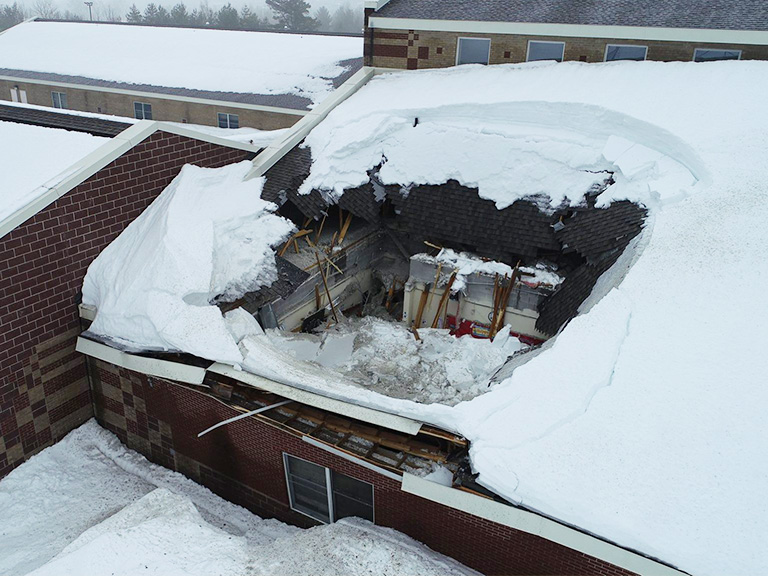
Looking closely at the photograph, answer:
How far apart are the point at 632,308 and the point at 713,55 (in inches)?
418

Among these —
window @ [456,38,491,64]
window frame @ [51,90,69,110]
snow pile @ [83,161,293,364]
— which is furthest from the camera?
window frame @ [51,90,69,110]

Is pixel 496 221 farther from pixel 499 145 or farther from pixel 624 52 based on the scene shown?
pixel 624 52

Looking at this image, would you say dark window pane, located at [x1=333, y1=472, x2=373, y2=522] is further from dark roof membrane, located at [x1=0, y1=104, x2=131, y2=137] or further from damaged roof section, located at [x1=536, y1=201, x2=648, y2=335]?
dark roof membrane, located at [x1=0, y1=104, x2=131, y2=137]

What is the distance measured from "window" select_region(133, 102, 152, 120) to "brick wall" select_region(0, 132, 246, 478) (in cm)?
1712

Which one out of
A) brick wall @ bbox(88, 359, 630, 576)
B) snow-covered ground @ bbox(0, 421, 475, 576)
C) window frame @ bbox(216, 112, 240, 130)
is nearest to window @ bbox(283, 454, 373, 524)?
brick wall @ bbox(88, 359, 630, 576)

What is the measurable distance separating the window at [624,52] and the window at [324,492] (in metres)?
14.0

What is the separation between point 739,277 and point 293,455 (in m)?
8.25

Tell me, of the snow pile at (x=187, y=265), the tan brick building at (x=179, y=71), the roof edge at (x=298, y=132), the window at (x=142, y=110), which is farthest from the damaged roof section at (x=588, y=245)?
the window at (x=142, y=110)

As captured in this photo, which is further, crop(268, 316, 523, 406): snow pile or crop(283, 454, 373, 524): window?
crop(268, 316, 523, 406): snow pile

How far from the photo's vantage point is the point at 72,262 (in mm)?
13312

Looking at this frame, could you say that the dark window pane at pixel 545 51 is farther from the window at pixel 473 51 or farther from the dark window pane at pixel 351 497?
the dark window pane at pixel 351 497

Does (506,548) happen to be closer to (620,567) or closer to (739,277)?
(620,567)

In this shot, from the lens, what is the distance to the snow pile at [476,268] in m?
14.1

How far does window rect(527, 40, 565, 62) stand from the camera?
717 inches
